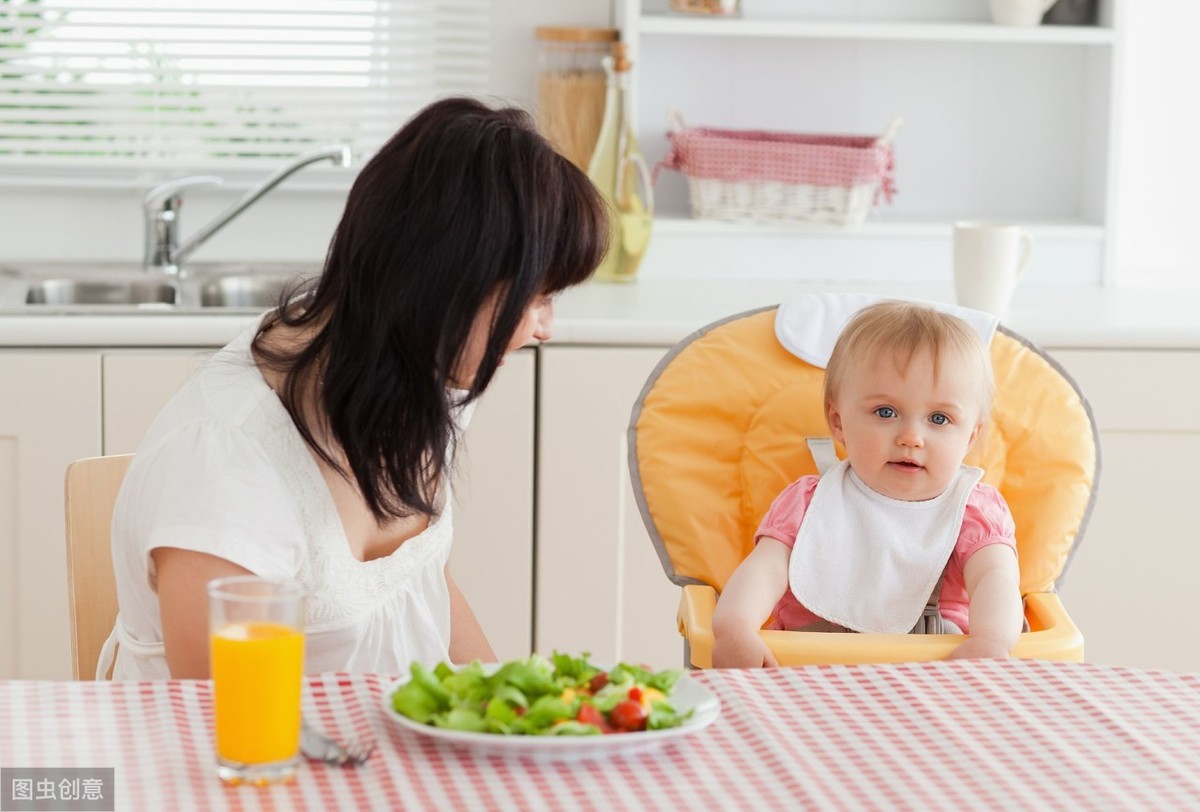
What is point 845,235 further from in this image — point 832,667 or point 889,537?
point 832,667

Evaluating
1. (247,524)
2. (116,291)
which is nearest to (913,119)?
(116,291)

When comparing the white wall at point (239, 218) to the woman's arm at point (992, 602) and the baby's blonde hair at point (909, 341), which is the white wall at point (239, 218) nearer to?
the baby's blonde hair at point (909, 341)

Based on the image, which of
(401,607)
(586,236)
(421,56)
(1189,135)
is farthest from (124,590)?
(1189,135)

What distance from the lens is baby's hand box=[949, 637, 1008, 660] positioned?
152 centimetres

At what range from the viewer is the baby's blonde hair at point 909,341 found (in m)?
1.68

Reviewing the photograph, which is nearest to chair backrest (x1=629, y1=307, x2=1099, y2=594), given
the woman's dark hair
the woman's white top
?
the woman's white top

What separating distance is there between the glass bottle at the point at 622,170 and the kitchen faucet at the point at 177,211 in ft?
1.50

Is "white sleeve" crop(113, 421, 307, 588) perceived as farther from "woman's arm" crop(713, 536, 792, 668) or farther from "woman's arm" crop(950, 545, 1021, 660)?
"woman's arm" crop(950, 545, 1021, 660)

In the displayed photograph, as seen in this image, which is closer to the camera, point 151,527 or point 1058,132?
point 151,527

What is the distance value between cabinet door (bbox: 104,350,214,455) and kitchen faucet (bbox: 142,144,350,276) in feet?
1.50

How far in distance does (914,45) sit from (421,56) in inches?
37.9

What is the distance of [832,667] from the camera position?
125 centimetres

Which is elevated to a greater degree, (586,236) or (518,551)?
(586,236)

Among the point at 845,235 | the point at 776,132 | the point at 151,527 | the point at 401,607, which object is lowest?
the point at 401,607
